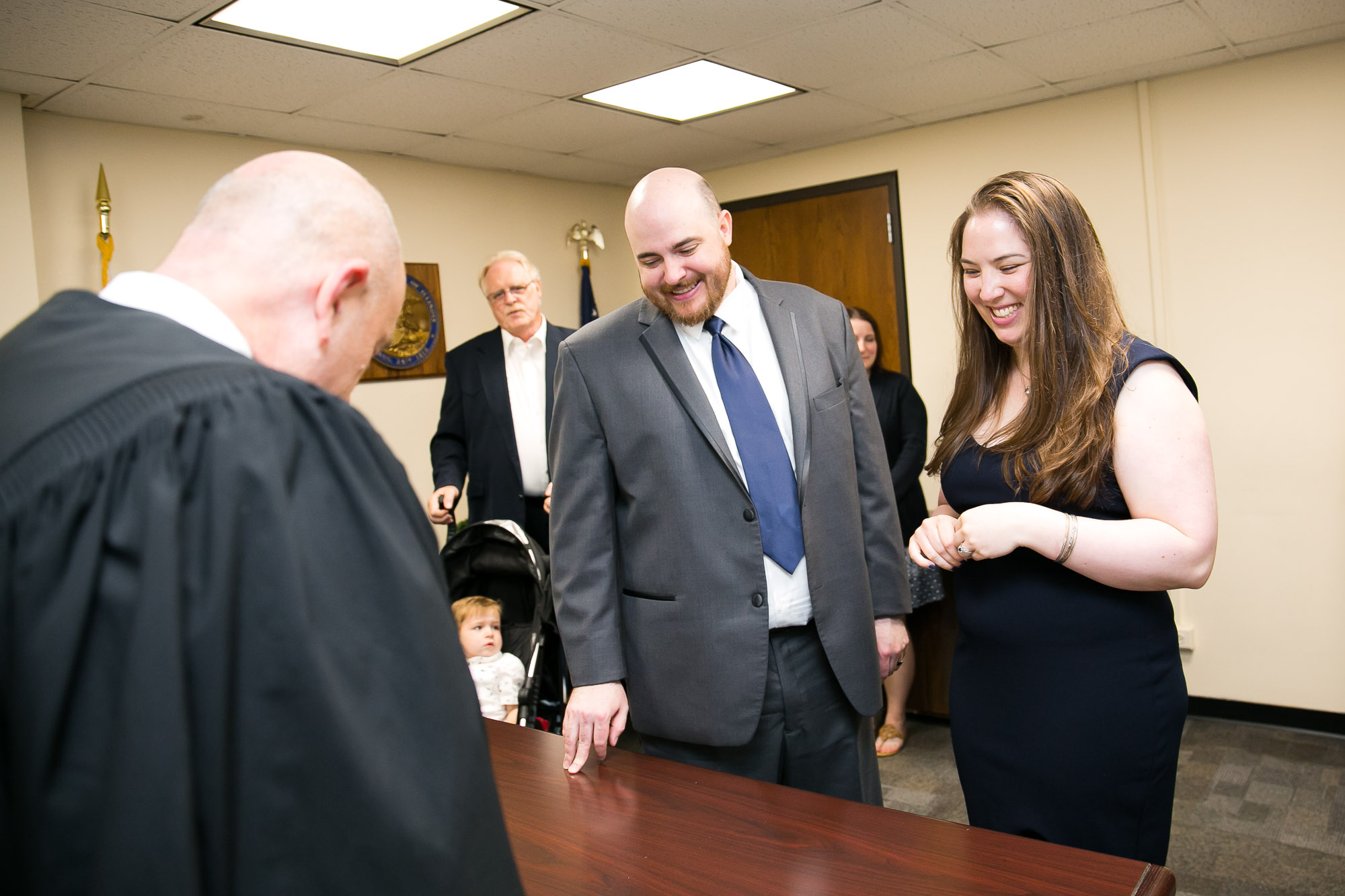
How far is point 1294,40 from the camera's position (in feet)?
11.5

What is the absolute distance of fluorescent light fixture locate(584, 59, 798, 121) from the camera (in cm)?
363

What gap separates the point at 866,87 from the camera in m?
3.85

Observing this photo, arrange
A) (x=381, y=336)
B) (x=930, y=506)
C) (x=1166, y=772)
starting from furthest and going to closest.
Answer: (x=930, y=506), (x=1166, y=772), (x=381, y=336)

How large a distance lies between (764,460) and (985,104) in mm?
3203

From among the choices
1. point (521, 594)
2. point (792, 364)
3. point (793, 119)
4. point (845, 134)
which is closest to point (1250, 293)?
point (845, 134)

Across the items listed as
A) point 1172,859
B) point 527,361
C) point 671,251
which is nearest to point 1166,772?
point 671,251

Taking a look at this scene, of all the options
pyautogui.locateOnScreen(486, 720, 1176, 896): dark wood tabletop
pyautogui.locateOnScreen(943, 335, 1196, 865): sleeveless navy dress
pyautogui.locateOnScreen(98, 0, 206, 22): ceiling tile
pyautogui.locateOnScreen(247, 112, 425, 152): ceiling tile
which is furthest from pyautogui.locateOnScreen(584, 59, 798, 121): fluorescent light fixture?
pyautogui.locateOnScreen(486, 720, 1176, 896): dark wood tabletop

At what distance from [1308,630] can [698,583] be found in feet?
11.1

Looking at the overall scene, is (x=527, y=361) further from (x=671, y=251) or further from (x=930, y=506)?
(x=930, y=506)

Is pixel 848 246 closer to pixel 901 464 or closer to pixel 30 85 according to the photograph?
pixel 901 464

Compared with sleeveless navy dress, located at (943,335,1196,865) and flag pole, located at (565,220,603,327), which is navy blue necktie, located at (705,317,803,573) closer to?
sleeveless navy dress, located at (943,335,1196,865)

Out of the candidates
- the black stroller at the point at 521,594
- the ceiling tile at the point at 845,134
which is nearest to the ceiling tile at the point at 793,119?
the ceiling tile at the point at 845,134

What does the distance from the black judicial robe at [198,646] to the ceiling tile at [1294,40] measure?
407 centimetres

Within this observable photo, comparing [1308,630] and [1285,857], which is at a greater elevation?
[1308,630]
